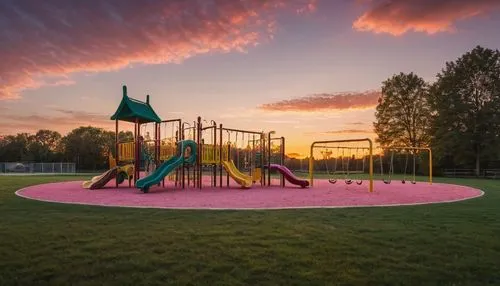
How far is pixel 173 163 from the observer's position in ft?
63.3

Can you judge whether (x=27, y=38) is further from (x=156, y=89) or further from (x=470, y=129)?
(x=470, y=129)

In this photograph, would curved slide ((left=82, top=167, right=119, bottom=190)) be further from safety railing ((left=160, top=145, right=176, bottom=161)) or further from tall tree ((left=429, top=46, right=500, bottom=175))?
tall tree ((left=429, top=46, right=500, bottom=175))

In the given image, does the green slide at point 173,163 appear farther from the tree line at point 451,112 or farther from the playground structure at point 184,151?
the tree line at point 451,112

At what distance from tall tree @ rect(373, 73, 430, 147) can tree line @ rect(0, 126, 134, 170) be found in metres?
40.9

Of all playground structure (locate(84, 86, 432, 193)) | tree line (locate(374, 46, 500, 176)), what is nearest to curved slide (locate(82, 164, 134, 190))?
playground structure (locate(84, 86, 432, 193))

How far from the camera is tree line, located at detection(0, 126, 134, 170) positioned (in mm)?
69188

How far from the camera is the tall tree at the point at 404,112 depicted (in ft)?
162

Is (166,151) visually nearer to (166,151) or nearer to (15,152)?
(166,151)

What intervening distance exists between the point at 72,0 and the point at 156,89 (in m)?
8.42

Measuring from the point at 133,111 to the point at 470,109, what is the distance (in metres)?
36.4

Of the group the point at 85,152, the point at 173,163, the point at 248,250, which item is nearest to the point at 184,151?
the point at 173,163

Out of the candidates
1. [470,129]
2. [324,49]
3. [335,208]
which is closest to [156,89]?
[324,49]

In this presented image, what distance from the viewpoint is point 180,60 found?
73.2ft

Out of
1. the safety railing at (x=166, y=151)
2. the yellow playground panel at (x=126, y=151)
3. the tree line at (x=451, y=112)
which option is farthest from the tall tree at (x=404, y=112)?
the yellow playground panel at (x=126, y=151)
